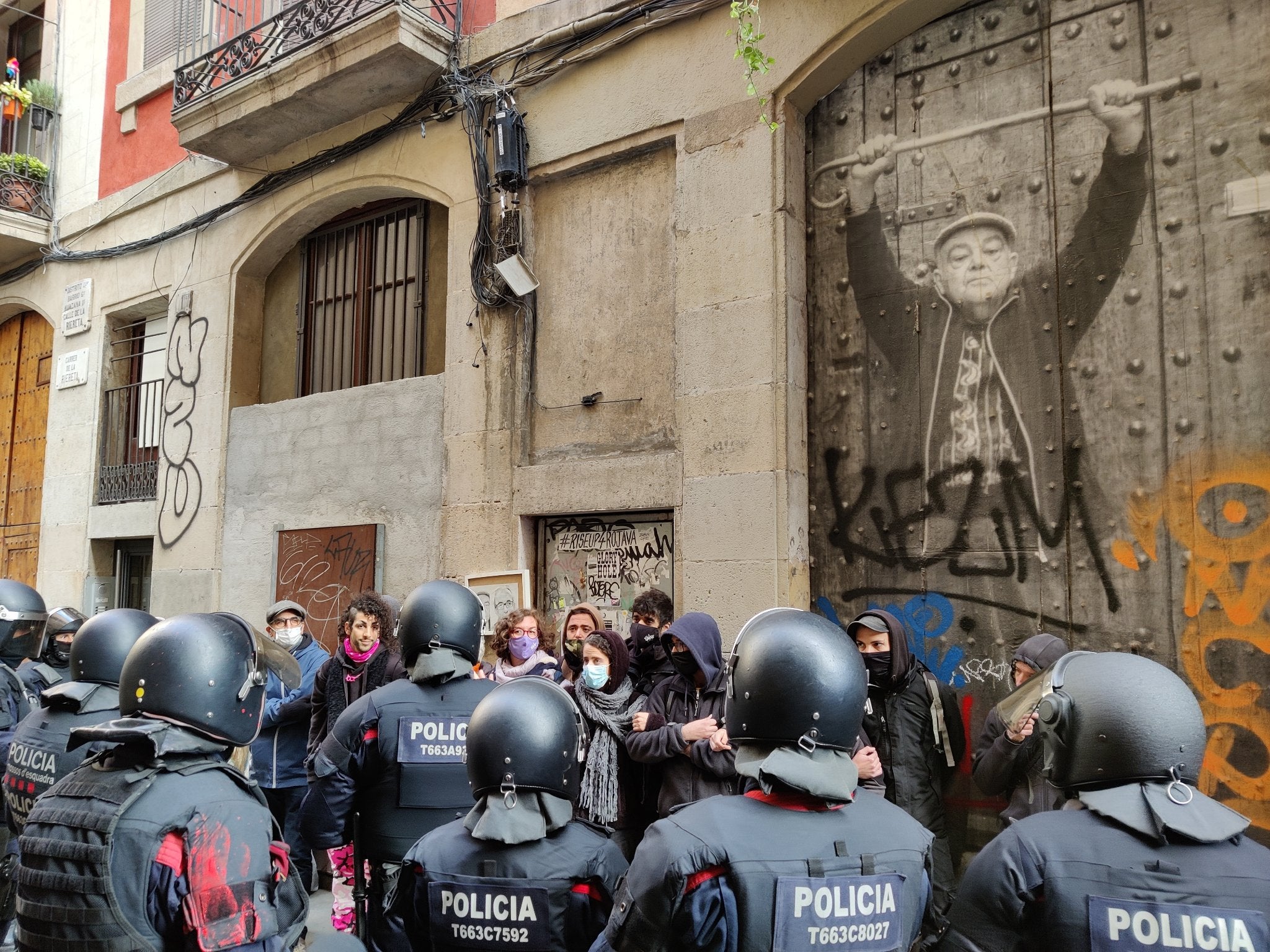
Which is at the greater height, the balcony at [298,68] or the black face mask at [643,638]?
the balcony at [298,68]

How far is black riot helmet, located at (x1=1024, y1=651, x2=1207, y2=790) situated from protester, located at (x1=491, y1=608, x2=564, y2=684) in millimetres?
3562

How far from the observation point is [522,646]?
18.6 feet

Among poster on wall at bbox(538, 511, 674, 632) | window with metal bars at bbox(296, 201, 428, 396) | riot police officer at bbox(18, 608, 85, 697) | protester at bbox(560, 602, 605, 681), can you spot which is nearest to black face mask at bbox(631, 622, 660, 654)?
protester at bbox(560, 602, 605, 681)

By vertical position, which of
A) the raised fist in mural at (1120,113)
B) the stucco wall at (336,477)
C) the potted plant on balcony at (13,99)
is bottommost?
the stucco wall at (336,477)

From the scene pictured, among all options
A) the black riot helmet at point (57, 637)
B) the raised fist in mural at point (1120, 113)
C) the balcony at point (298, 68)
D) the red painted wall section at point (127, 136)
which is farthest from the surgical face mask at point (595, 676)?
the red painted wall section at point (127, 136)

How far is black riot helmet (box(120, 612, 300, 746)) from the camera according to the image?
2555 mm

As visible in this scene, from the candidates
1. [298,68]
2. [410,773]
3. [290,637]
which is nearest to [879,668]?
[410,773]

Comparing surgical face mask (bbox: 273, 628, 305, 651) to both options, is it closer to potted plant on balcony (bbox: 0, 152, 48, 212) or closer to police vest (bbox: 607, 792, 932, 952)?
police vest (bbox: 607, 792, 932, 952)

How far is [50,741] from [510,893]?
1.96 metres

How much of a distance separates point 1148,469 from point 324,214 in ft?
24.5

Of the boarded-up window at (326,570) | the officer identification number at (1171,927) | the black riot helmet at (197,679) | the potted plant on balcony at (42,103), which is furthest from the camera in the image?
the potted plant on balcony at (42,103)

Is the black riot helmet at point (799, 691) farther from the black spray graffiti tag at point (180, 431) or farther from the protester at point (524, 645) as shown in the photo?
the black spray graffiti tag at point (180, 431)

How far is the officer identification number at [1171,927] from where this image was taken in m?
1.91

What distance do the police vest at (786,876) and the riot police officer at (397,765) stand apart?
1704 mm
